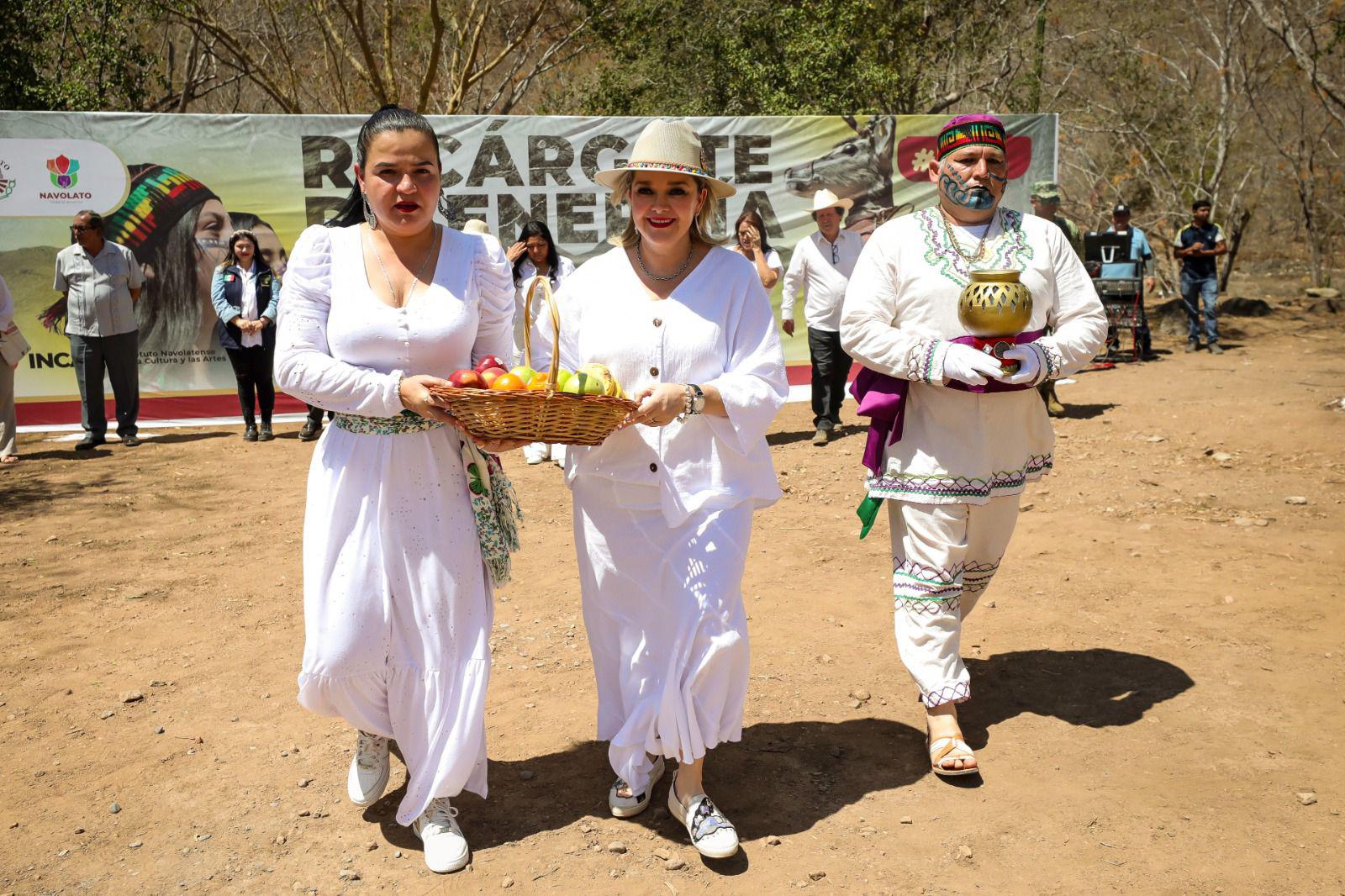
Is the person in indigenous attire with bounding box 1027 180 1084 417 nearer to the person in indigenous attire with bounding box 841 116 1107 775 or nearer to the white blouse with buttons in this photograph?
the person in indigenous attire with bounding box 841 116 1107 775

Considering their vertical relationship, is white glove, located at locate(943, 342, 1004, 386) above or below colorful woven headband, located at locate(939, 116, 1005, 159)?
below

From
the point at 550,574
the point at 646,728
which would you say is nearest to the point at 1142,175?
the point at 550,574

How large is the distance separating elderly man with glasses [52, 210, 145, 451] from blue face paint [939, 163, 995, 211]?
9.24 meters

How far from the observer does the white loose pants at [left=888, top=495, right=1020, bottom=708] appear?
4.05 meters

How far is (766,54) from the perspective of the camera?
18156mm

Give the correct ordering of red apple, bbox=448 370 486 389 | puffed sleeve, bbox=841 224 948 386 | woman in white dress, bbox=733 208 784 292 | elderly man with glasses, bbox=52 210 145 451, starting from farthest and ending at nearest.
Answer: elderly man with glasses, bbox=52 210 145 451 → woman in white dress, bbox=733 208 784 292 → puffed sleeve, bbox=841 224 948 386 → red apple, bbox=448 370 486 389

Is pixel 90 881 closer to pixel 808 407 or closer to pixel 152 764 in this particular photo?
pixel 152 764

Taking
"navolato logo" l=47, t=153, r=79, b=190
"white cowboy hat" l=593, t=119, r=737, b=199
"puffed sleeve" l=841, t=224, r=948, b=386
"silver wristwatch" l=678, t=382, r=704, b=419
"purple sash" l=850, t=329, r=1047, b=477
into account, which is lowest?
"purple sash" l=850, t=329, r=1047, b=477

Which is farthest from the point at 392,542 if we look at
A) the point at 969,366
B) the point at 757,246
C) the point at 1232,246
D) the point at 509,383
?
the point at 1232,246

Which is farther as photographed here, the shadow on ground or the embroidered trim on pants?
the embroidered trim on pants

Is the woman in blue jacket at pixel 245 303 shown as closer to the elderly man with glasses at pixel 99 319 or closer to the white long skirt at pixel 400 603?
the elderly man with glasses at pixel 99 319

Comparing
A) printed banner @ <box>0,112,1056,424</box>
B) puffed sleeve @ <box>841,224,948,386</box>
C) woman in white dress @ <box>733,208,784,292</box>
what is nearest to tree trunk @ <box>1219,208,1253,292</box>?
printed banner @ <box>0,112,1056,424</box>

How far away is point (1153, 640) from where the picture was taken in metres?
5.22

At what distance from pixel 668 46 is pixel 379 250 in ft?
58.1
